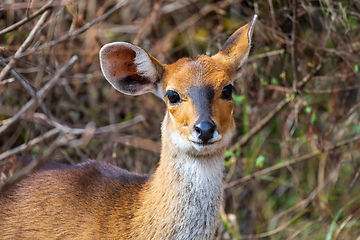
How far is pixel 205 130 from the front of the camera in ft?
9.89

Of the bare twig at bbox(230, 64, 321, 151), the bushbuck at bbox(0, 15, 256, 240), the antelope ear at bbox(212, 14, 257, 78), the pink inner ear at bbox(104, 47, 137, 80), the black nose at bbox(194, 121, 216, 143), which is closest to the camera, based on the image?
the black nose at bbox(194, 121, 216, 143)

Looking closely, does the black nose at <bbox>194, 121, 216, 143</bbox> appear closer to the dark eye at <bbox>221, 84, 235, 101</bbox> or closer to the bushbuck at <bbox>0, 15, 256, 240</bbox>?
the bushbuck at <bbox>0, 15, 256, 240</bbox>

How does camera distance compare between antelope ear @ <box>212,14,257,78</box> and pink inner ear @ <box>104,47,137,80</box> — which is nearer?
pink inner ear @ <box>104,47,137,80</box>

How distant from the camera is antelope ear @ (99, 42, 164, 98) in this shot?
3410mm

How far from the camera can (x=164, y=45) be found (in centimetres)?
646

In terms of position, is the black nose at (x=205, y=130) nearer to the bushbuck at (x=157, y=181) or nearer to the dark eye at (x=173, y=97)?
the bushbuck at (x=157, y=181)

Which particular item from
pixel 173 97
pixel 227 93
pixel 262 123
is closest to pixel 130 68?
pixel 173 97

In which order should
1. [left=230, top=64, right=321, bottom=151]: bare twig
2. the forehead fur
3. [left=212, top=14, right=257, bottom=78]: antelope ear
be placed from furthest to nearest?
[left=230, top=64, right=321, bottom=151]: bare twig
[left=212, top=14, right=257, bottom=78]: antelope ear
the forehead fur

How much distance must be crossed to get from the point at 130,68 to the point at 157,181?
0.82 meters

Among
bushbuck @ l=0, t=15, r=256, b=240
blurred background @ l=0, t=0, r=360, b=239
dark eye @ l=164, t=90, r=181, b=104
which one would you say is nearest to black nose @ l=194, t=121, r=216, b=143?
bushbuck @ l=0, t=15, r=256, b=240

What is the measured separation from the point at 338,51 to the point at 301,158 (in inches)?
44.8

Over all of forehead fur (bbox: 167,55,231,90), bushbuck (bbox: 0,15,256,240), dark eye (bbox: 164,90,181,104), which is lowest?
bushbuck (bbox: 0,15,256,240)

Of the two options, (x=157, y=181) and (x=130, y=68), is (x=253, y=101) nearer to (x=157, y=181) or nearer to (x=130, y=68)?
(x=130, y=68)

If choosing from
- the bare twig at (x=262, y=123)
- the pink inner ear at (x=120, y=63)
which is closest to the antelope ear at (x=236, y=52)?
the pink inner ear at (x=120, y=63)
